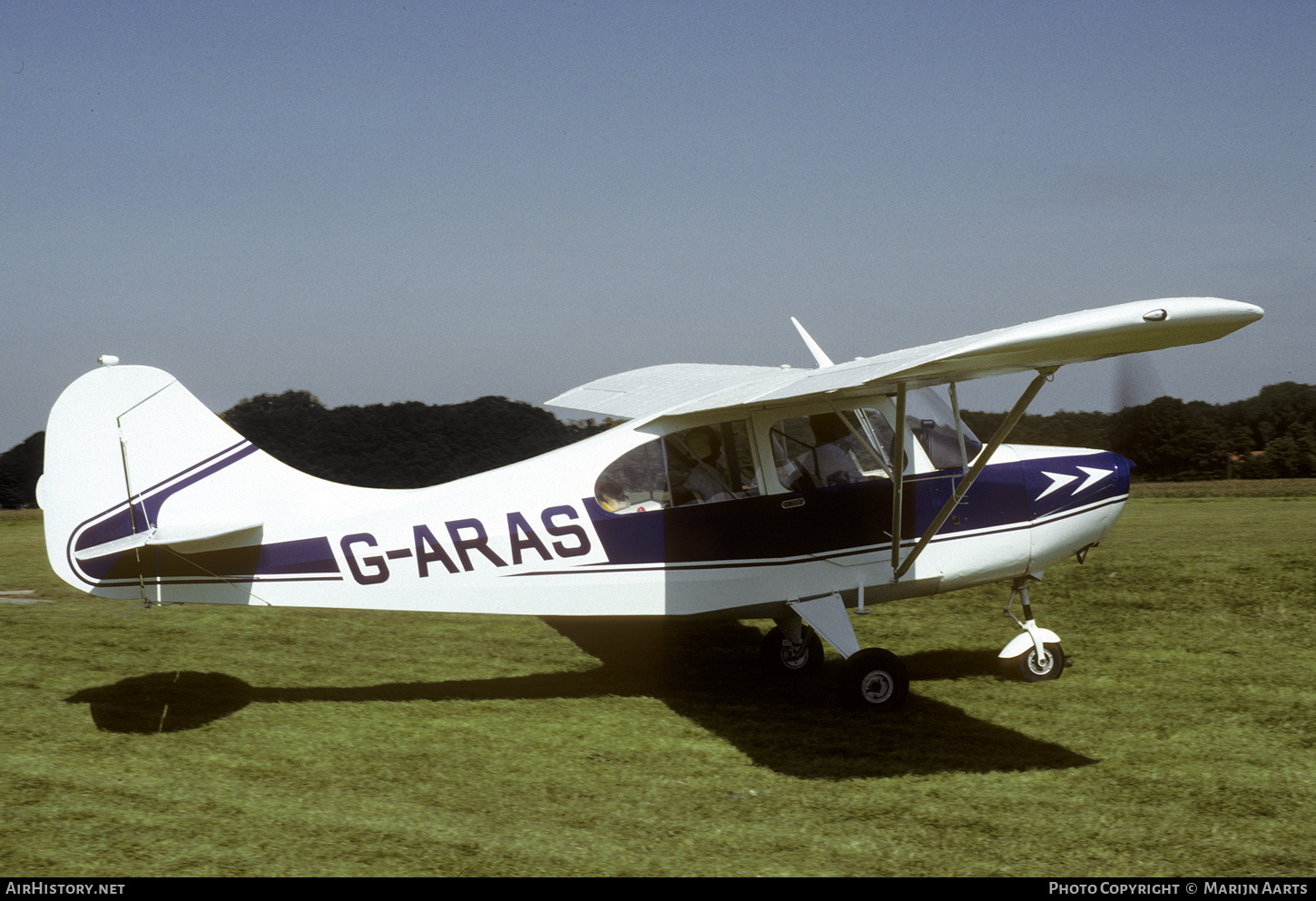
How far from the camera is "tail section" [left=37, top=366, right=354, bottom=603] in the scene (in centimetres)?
626

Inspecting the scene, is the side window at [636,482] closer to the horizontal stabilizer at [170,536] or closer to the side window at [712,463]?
the side window at [712,463]

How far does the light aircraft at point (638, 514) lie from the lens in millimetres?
6402

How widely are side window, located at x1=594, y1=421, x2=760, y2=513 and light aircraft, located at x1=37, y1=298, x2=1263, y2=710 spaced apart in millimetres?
15

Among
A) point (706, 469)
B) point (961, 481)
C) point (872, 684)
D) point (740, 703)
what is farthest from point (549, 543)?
point (961, 481)

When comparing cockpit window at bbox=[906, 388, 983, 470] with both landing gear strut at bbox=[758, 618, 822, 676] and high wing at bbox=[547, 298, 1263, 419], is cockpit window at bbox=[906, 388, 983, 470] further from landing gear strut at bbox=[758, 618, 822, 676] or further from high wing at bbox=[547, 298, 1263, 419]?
landing gear strut at bbox=[758, 618, 822, 676]

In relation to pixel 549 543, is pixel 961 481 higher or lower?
higher

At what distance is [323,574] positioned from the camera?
676 cm

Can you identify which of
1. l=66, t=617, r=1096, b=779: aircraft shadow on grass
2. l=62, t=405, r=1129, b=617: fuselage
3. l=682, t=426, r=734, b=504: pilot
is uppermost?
l=682, t=426, r=734, b=504: pilot

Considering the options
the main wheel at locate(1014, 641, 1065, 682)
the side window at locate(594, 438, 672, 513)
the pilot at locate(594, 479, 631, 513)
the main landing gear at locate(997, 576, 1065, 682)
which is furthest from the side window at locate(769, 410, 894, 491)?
the main wheel at locate(1014, 641, 1065, 682)

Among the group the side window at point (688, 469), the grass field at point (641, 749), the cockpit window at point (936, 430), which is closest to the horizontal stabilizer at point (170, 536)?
the grass field at point (641, 749)

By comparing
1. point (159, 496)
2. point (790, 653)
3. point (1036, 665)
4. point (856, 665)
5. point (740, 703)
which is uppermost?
point (159, 496)

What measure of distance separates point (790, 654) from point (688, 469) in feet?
7.71

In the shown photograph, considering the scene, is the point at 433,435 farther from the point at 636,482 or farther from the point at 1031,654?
the point at 1031,654

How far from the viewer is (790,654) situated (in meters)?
8.63
